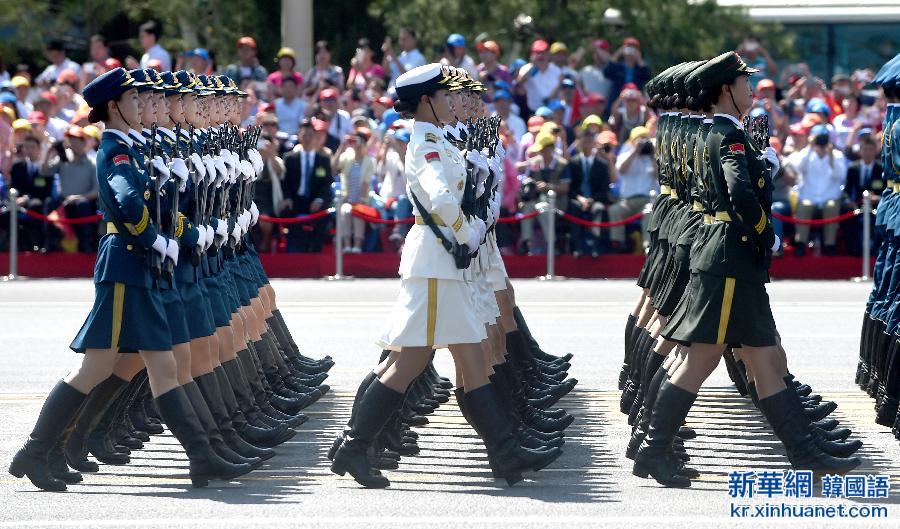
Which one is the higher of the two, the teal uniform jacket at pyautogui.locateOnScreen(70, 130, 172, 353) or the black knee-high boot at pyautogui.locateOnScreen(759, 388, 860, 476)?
the teal uniform jacket at pyautogui.locateOnScreen(70, 130, 172, 353)

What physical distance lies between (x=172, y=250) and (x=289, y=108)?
13.7 meters

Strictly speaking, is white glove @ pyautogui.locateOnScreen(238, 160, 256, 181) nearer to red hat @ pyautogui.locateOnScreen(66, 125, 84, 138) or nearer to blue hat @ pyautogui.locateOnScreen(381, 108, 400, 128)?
red hat @ pyautogui.locateOnScreen(66, 125, 84, 138)

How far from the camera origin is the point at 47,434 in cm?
879

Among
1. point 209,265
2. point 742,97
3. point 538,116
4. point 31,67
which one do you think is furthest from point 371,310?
point 31,67

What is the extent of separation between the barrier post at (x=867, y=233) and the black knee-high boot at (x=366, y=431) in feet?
38.4

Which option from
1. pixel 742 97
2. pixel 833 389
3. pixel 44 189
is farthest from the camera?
pixel 44 189

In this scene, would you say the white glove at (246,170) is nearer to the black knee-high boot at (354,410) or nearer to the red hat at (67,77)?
the black knee-high boot at (354,410)

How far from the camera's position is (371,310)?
17453 mm

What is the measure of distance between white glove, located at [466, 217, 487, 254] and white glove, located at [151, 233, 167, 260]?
1.39 m

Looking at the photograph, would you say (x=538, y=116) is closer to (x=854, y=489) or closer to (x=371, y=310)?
(x=371, y=310)

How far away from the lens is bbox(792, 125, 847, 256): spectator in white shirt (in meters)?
20.3

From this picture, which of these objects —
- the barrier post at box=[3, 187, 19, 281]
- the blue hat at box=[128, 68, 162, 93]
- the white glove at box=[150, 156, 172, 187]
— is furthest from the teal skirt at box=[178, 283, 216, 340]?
the barrier post at box=[3, 187, 19, 281]

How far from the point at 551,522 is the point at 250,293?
3.65m

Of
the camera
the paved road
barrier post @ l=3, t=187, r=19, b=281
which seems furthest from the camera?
the camera
